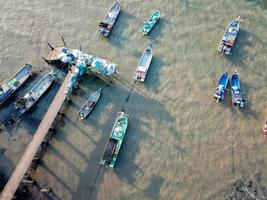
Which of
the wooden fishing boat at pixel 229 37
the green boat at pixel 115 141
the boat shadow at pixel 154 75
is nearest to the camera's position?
the green boat at pixel 115 141

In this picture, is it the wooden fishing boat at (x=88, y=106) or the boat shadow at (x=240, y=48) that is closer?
the wooden fishing boat at (x=88, y=106)

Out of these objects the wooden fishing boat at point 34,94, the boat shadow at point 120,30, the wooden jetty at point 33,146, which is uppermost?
the boat shadow at point 120,30

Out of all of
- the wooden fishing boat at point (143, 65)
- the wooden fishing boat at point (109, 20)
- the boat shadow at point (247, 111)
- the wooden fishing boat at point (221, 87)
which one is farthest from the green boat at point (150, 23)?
the boat shadow at point (247, 111)

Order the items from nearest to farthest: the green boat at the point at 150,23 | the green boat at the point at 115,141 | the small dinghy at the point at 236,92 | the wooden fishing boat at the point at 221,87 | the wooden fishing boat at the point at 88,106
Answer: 1. the green boat at the point at 115,141
2. the small dinghy at the point at 236,92
3. the wooden fishing boat at the point at 221,87
4. the wooden fishing boat at the point at 88,106
5. the green boat at the point at 150,23

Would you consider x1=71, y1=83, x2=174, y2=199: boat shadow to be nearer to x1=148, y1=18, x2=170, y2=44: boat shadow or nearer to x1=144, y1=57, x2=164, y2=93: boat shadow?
x1=144, y1=57, x2=164, y2=93: boat shadow

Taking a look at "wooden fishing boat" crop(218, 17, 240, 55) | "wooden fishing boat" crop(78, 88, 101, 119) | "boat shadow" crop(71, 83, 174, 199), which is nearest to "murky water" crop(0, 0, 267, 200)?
"boat shadow" crop(71, 83, 174, 199)

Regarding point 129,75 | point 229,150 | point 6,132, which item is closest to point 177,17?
point 129,75

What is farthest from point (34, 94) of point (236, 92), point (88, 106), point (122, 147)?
point (236, 92)

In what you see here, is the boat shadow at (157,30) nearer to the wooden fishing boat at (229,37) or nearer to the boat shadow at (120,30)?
the boat shadow at (120,30)
